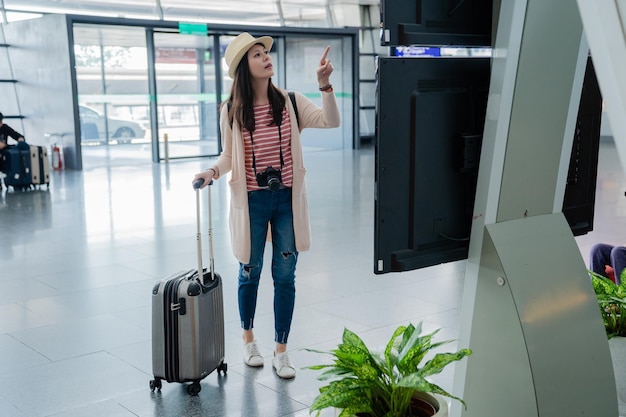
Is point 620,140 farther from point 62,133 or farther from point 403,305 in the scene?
point 62,133

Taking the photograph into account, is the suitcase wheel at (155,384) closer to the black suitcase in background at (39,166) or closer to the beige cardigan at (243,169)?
the beige cardigan at (243,169)

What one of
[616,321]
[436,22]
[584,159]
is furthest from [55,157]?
[436,22]

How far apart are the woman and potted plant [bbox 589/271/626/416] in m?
1.52

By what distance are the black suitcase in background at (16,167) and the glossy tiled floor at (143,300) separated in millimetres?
1548

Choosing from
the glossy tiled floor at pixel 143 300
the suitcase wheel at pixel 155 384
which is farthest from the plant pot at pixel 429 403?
the suitcase wheel at pixel 155 384

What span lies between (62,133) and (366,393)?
15.7 metres

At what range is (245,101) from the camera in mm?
4035

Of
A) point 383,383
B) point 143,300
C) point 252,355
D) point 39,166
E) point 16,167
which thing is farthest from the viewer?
point 39,166

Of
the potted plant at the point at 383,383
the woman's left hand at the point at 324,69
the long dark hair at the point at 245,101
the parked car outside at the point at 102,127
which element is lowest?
the potted plant at the point at 383,383

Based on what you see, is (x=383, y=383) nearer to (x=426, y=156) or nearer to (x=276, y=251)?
(x=426, y=156)

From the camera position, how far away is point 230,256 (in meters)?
7.47

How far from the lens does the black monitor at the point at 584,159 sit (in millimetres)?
2666

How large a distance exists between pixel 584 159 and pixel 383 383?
1.13 meters

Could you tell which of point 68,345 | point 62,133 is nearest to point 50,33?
point 62,133
